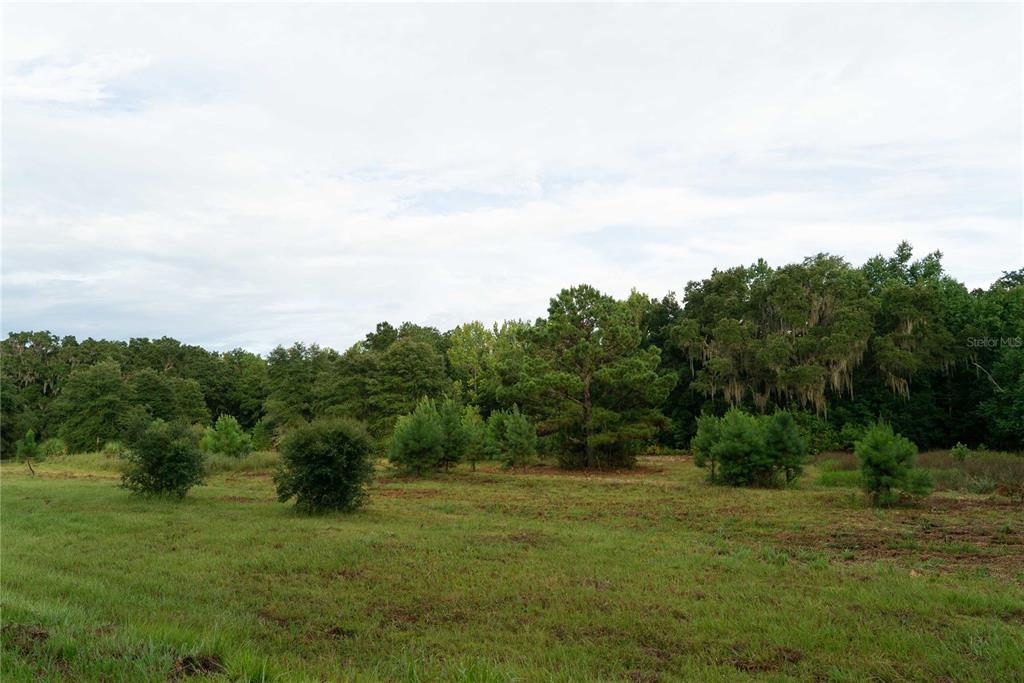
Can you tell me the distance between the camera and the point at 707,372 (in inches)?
1670

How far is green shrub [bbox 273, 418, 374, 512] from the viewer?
1441cm

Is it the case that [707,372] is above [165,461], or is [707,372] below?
above

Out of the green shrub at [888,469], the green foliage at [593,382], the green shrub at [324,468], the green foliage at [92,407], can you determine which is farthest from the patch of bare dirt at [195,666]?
the green foliage at [92,407]

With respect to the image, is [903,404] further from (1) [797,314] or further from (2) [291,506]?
(2) [291,506]

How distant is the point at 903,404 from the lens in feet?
127

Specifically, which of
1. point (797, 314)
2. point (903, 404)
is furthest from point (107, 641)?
point (903, 404)

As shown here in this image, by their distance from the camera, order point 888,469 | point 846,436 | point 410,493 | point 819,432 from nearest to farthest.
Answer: point 888,469
point 410,493
point 846,436
point 819,432

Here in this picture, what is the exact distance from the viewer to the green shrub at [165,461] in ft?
54.6

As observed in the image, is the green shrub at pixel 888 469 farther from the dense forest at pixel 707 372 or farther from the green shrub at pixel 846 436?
the green shrub at pixel 846 436

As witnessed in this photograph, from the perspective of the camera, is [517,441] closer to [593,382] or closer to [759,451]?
[593,382]

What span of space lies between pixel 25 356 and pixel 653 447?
6942cm

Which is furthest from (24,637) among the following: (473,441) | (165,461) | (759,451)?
(473,441)

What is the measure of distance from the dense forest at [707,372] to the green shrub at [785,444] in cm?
934

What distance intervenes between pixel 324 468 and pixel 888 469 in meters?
13.9
